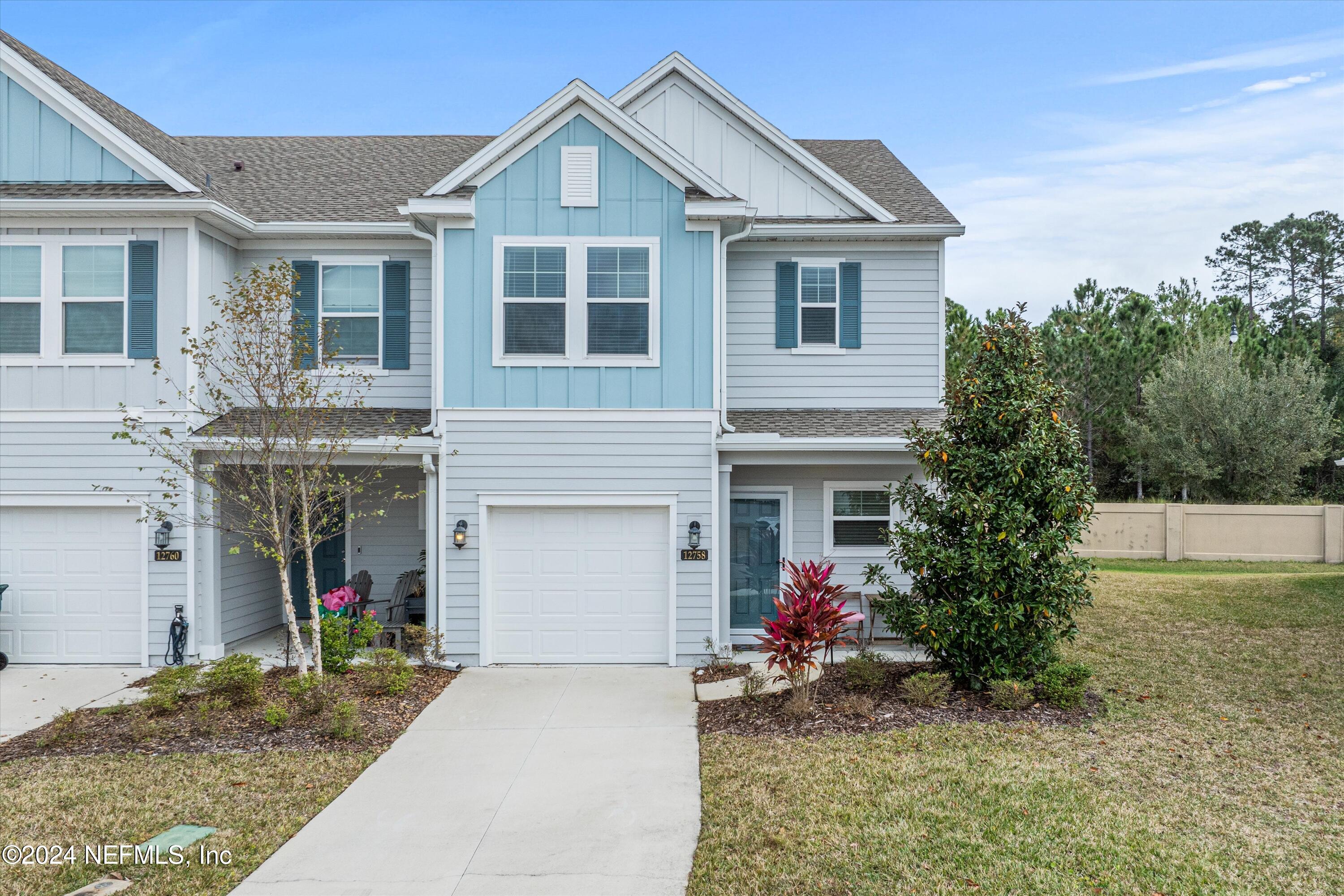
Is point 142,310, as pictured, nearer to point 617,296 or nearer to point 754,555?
point 617,296

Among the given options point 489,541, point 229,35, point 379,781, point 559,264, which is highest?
point 229,35

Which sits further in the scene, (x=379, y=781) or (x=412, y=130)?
(x=412, y=130)

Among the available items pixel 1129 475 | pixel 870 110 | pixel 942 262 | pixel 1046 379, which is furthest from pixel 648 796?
pixel 1129 475

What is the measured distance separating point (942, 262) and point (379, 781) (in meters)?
9.79

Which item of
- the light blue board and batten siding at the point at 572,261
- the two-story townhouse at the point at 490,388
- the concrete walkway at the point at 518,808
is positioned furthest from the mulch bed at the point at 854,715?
the light blue board and batten siding at the point at 572,261

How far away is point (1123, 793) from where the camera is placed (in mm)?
6203

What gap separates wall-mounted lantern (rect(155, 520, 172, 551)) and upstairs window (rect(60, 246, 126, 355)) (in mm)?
2174

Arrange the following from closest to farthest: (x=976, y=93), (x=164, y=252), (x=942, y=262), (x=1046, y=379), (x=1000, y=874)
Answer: (x=1000, y=874) < (x=1046, y=379) < (x=164, y=252) < (x=942, y=262) < (x=976, y=93)

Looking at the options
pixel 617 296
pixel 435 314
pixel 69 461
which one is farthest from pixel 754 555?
pixel 69 461

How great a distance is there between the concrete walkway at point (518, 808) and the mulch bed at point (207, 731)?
412mm

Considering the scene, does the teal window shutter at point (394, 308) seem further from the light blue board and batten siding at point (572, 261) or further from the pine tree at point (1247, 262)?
the pine tree at point (1247, 262)

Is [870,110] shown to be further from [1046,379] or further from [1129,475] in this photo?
[1129,475]

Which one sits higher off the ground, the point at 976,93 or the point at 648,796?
the point at 976,93

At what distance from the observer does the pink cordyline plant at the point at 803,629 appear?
27.2ft
